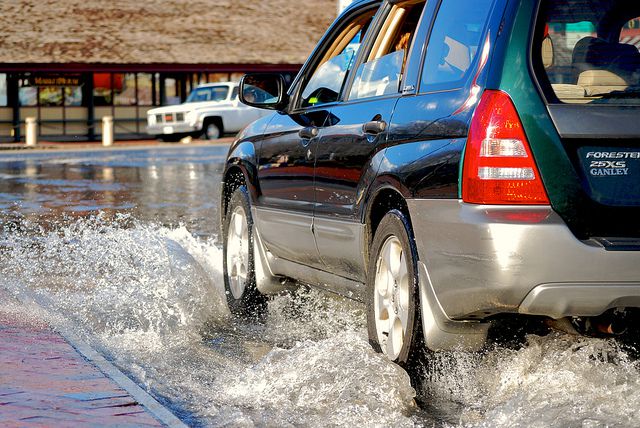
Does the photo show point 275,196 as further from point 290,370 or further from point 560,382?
point 560,382

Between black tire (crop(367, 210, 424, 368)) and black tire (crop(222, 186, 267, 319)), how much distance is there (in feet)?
6.98

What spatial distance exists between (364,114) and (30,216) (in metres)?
10.4

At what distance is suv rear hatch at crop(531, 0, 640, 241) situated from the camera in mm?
5348

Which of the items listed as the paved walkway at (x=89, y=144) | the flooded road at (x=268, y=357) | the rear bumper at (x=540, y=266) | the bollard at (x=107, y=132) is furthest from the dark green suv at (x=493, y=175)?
the bollard at (x=107, y=132)

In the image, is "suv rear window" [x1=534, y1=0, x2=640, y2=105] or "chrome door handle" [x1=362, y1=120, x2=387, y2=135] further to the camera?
"chrome door handle" [x1=362, y1=120, x2=387, y2=135]

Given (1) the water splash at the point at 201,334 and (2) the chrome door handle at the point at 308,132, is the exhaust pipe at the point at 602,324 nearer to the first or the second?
(1) the water splash at the point at 201,334

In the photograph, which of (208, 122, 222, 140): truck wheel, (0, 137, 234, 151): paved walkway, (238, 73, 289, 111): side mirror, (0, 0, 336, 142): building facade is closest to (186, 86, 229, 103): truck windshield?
(208, 122, 222, 140): truck wheel

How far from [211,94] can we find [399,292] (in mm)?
37308

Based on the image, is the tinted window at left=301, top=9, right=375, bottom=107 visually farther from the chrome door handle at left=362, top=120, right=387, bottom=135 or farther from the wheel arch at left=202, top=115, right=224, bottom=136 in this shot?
the wheel arch at left=202, top=115, right=224, bottom=136

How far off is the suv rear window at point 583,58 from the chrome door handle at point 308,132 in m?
1.95

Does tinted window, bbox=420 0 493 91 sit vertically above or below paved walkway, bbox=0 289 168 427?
above

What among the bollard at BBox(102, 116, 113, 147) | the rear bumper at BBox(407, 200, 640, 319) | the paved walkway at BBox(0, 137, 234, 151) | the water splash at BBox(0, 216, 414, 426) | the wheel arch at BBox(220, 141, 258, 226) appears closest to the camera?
the rear bumper at BBox(407, 200, 640, 319)

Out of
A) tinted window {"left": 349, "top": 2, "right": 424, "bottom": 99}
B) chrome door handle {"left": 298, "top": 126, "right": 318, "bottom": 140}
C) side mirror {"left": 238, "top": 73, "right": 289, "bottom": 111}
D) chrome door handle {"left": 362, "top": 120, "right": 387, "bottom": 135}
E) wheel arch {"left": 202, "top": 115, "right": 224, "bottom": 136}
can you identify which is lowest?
wheel arch {"left": 202, "top": 115, "right": 224, "bottom": 136}

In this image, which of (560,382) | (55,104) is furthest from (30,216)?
(55,104)
